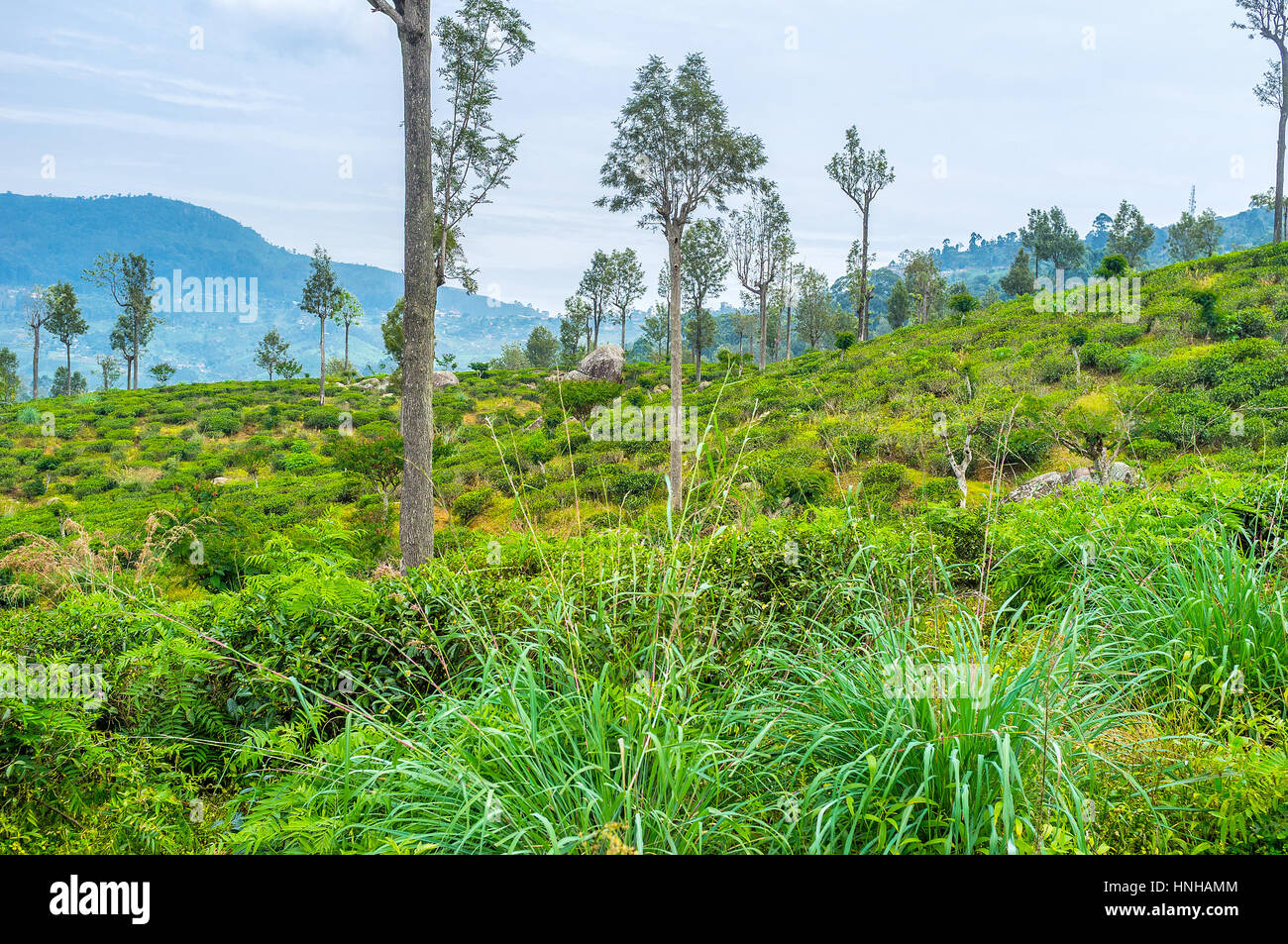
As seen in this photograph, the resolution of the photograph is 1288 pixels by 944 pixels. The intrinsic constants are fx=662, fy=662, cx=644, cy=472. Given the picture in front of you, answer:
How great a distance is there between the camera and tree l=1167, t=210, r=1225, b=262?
54344mm

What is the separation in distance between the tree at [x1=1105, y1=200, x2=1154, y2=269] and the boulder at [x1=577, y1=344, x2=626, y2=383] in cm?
4262

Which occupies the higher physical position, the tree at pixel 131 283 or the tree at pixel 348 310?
the tree at pixel 131 283

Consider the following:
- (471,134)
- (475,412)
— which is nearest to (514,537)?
(471,134)

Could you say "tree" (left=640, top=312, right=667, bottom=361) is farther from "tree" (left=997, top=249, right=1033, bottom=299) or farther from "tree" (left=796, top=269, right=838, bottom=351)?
"tree" (left=997, top=249, right=1033, bottom=299)

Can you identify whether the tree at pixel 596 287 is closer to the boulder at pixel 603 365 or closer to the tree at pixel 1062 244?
the boulder at pixel 603 365

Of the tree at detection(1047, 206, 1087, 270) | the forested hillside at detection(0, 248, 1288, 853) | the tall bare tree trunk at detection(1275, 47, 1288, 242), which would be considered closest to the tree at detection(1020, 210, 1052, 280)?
the tree at detection(1047, 206, 1087, 270)

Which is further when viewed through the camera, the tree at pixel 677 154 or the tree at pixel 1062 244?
the tree at pixel 1062 244

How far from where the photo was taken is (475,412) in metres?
28.2

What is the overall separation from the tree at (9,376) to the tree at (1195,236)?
87931mm

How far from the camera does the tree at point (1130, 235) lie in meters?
53.6

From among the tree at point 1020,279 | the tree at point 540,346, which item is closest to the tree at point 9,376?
the tree at point 540,346

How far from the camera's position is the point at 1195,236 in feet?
181
